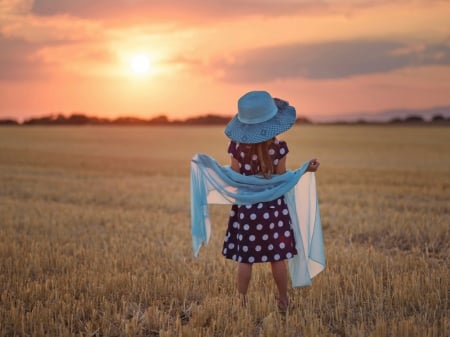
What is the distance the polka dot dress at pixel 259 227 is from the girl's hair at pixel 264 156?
37 mm

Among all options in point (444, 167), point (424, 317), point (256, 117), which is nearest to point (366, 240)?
point (424, 317)

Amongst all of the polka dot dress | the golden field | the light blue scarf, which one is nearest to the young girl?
the polka dot dress

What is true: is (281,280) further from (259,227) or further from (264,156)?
(264,156)

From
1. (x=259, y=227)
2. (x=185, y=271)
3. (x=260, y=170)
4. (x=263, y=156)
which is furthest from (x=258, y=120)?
(x=185, y=271)

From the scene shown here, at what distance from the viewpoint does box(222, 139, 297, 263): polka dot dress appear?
16.8ft

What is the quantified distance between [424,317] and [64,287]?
3587 millimetres

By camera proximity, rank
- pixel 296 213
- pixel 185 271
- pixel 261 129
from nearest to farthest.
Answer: pixel 261 129 → pixel 296 213 → pixel 185 271

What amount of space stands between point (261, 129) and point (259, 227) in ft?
2.90

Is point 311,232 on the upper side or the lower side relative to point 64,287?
upper

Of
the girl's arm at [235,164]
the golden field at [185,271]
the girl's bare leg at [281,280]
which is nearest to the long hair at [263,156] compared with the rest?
the girl's arm at [235,164]

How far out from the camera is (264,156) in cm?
509

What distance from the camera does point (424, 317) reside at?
4.95 m

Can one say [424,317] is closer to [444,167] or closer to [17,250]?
[17,250]

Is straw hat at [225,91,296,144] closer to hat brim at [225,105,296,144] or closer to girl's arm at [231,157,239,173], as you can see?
hat brim at [225,105,296,144]
